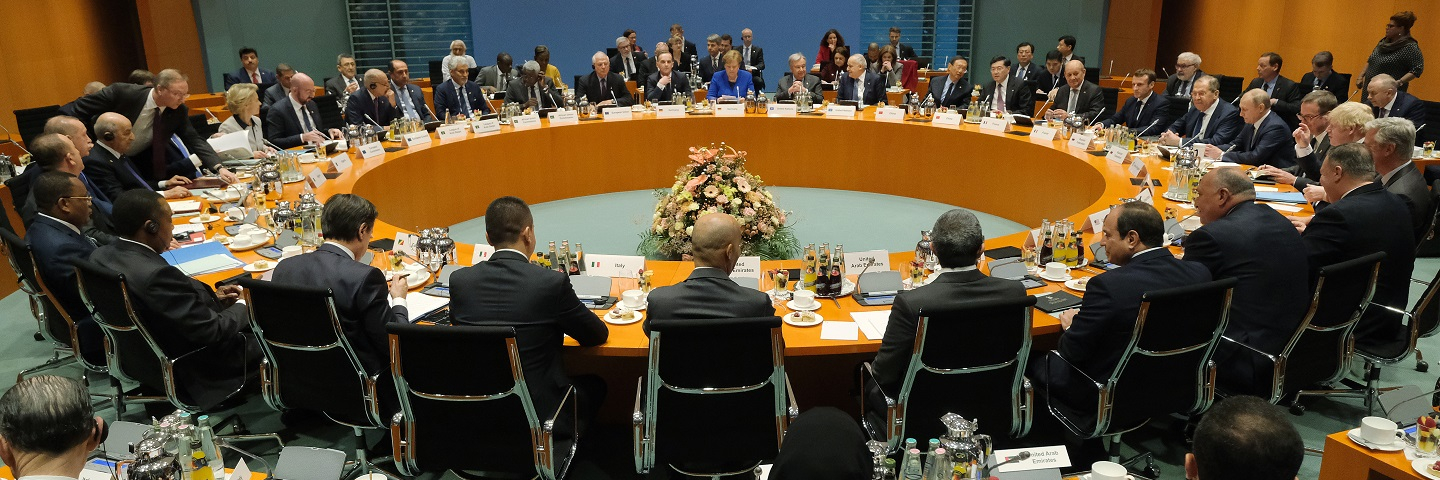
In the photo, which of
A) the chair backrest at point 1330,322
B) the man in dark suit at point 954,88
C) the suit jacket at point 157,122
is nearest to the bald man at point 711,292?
the chair backrest at point 1330,322

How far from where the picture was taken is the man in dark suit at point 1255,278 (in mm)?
3574

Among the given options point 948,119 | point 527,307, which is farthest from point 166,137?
point 948,119

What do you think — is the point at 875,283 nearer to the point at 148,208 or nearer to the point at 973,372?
the point at 973,372

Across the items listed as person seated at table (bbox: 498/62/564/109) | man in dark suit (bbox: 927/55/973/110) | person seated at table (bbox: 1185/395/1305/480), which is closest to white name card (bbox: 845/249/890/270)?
person seated at table (bbox: 1185/395/1305/480)

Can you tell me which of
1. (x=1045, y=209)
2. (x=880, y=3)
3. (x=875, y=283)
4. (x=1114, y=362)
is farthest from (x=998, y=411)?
(x=880, y=3)

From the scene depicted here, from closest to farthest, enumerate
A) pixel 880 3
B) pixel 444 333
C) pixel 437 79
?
pixel 444 333, pixel 437 79, pixel 880 3

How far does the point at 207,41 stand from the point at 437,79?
2965mm

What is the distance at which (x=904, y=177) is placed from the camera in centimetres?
842

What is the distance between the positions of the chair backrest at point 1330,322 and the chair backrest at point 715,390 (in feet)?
6.51

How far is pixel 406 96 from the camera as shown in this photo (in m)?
8.54

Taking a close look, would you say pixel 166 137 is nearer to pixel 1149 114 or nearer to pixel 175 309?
pixel 175 309

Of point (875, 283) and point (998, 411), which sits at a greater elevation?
point (875, 283)

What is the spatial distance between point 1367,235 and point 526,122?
240 inches

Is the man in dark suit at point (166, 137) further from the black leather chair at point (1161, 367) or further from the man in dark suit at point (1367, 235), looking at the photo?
the man in dark suit at point (1367, 235)
